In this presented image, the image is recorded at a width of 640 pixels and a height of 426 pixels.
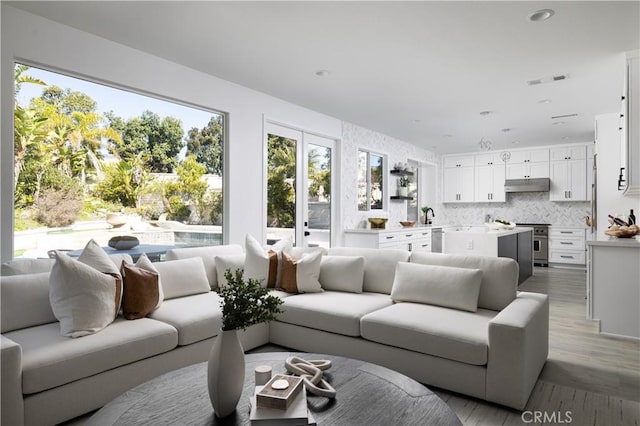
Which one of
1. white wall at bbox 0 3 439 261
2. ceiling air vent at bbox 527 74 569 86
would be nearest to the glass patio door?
white wall at bbox 0 3 439 261

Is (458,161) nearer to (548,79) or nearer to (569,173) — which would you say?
(569,173)

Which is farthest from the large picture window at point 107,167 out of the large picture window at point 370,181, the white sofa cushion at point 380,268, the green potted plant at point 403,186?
the green potted plant at point 403,186

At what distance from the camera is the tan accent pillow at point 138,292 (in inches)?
109

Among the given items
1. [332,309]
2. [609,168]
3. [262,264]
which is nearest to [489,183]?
[609,168]

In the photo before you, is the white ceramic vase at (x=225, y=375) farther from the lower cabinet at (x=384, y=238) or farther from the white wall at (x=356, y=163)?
the white wall at (x=356, y=163)

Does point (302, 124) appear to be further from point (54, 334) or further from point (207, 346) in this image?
point (54, 334)

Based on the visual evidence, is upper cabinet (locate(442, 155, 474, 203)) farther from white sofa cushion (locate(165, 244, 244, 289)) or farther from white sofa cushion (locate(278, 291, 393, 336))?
white sofa cushion (locate(165, 244, 244, 289))

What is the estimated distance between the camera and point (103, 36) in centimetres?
326

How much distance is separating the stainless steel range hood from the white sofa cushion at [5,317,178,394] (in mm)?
8233

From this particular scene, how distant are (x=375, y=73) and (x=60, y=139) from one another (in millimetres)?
2964

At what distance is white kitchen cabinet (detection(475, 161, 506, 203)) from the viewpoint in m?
9.10

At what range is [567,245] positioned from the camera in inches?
324

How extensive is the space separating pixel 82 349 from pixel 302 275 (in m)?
1.86

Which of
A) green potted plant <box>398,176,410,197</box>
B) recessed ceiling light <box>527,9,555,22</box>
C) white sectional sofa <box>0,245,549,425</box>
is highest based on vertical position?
recessed ceiling light <box>527,9,555,22</box>
